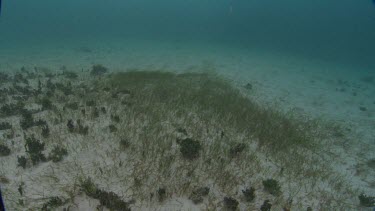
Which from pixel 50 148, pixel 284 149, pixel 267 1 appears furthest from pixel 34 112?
pixel 267 1

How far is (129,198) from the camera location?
622cm

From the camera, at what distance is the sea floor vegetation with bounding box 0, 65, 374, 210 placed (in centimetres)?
629

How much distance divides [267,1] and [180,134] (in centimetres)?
18335

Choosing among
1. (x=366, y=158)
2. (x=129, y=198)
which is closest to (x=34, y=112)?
(x=129, y=198)

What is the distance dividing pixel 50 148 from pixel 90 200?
8.96 ft

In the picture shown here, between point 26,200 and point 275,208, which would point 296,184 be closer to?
point 275,208

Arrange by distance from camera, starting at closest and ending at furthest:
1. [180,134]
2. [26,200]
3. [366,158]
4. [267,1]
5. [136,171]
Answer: [26,200], [136,171], [180,134], [366,158], [267,1]

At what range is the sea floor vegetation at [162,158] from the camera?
248 inches

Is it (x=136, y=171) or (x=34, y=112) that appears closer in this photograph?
(x=136, y=171)

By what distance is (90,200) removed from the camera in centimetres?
599

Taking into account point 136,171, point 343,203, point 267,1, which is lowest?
point 343,203

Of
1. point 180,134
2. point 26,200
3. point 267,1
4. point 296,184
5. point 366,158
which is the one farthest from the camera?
point 267,1

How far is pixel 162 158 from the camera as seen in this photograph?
761cm

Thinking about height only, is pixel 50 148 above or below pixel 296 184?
above
